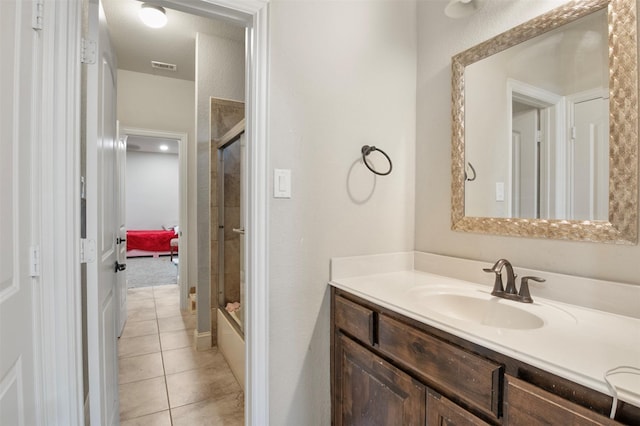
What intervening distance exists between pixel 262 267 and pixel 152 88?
346cm

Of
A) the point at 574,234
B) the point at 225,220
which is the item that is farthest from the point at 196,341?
the point at 574,234

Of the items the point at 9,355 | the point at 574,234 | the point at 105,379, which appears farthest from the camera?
the point at 105,379

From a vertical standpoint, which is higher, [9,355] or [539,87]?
[539,87]

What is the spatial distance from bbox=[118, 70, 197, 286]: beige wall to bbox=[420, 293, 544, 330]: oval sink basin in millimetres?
2998

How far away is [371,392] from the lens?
118 centimetres

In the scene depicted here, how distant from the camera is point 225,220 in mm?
2771

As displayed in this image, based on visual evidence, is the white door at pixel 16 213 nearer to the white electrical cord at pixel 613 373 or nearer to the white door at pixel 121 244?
the white electrical cord at pixel 613 373

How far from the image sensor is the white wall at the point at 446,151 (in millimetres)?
1189

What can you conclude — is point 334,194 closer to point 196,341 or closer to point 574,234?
point 574,234

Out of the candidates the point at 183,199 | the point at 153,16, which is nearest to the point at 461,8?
the point at 153,16

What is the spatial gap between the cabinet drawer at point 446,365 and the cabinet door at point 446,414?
0.09 feet

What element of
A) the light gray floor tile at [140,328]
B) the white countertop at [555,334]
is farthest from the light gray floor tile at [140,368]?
the white countertop at [555,334]

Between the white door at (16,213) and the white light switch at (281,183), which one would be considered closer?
the white door at (16,213)

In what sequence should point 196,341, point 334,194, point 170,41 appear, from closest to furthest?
point 334,194 < point 196,341 < point 170,41
